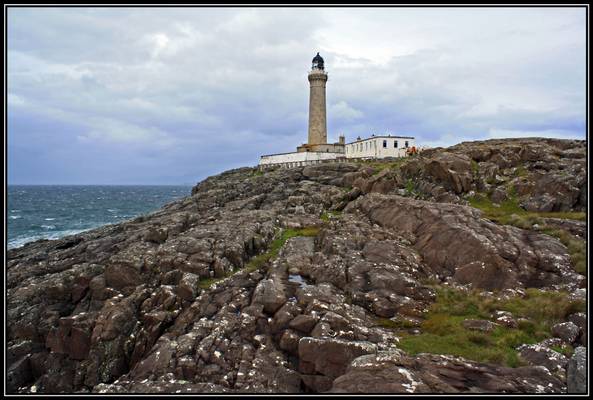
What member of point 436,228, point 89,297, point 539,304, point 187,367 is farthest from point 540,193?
point 89,297

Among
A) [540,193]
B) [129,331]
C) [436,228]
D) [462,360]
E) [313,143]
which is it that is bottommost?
[129,331]

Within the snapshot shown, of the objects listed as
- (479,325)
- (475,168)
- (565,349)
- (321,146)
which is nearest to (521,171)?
(475,168)

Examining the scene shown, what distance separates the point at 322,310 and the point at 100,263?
19.0m

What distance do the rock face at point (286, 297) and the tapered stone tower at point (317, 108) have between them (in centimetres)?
5681

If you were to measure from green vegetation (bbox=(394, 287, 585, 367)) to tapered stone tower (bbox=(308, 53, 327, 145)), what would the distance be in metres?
74.3

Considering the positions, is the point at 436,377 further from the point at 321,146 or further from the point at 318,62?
the point at 318,62

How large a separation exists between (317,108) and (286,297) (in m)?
77.7

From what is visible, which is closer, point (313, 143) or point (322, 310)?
A: point (322, 310)

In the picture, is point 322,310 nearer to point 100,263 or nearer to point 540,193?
point 100,263

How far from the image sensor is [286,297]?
2116cm

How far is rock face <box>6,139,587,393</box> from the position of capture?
15.6 metres

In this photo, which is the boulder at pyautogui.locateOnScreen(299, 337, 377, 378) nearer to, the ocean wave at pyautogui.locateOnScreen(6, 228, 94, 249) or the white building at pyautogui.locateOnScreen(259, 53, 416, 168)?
the white building at pyautogui.locateOnScreen(259, 53, 416, 168)

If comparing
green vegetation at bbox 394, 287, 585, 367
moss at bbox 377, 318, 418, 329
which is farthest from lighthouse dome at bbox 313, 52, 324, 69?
moss at bbox 377, 318, 418, 329

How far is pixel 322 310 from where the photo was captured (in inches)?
766
